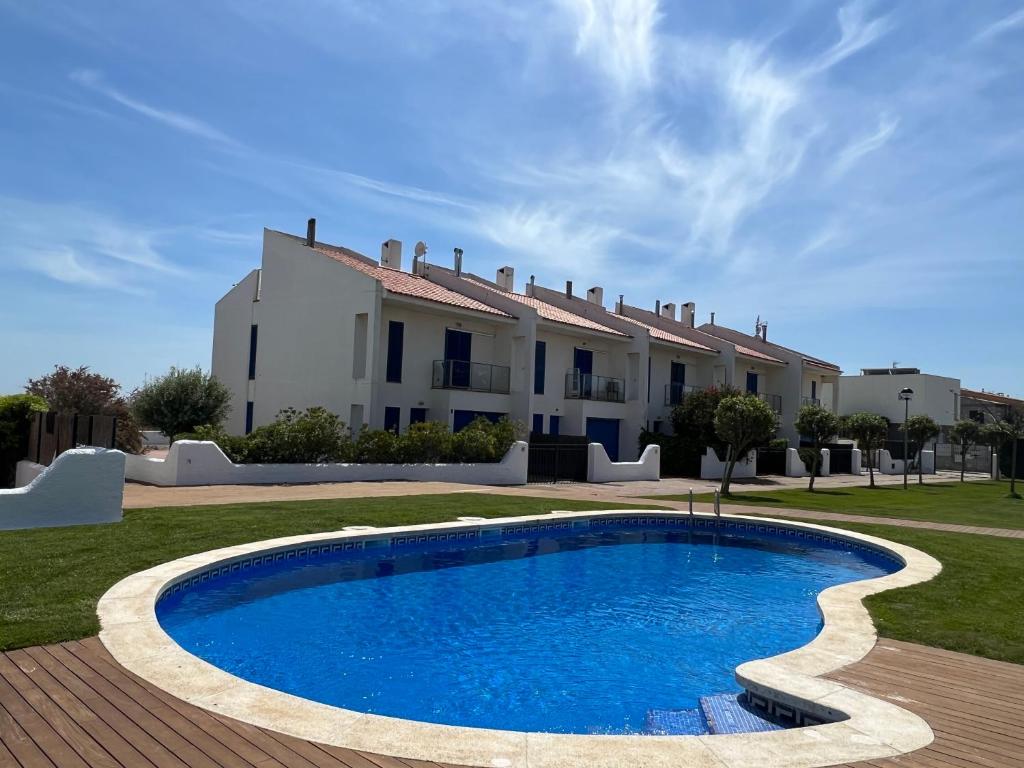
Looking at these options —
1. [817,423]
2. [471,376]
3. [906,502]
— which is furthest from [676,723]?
[817,423]

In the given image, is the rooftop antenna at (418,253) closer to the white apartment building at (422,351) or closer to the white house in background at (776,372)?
the white apartment building at (422,351)

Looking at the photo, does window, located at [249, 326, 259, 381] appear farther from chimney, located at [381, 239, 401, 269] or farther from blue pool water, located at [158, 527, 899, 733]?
blue pool water, located at [158, 527, 899, 733]

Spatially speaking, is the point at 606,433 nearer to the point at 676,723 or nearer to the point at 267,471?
the point at 267,471

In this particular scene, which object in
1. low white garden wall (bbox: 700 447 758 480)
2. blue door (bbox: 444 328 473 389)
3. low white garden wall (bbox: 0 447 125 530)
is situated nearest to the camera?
low white garden wall (bbox: 0 447 125 530)

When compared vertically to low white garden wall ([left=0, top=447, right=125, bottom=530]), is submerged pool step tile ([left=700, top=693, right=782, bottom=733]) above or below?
below

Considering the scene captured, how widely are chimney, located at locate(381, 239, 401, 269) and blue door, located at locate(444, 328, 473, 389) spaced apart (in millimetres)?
5269

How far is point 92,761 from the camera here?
362cm

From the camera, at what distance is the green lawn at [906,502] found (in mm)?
17875

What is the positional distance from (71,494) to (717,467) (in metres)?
24.6

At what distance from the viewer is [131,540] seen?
9703mm

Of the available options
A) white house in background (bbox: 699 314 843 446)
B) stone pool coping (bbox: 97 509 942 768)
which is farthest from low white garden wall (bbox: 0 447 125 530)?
white house in background (bbox: 699 314 843 446)

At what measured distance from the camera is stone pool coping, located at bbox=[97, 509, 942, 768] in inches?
155

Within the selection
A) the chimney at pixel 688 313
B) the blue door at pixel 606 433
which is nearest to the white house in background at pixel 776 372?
the chimney at pixel 688 313

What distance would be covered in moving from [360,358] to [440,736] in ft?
67.4
